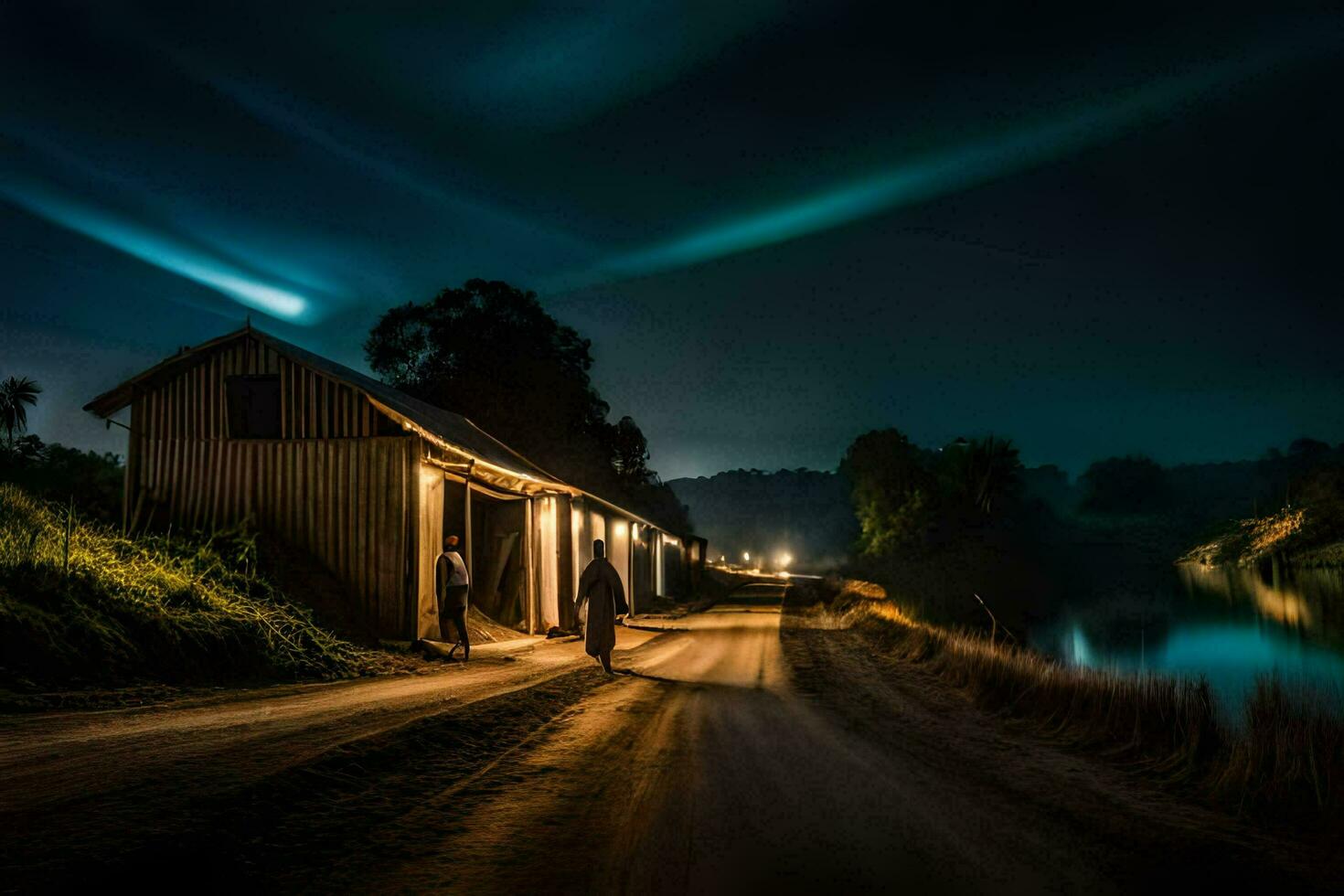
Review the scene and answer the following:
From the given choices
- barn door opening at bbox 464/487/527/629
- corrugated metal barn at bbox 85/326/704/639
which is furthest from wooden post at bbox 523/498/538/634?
corrugated metal barn at bbox 85/326/704/639

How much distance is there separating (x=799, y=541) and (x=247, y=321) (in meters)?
164

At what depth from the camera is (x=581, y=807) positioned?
194 inches

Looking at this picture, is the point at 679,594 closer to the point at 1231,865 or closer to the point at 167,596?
the point at 167,596

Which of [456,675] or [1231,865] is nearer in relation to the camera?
[1231,865]

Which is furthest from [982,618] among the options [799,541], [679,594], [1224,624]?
[799,541]

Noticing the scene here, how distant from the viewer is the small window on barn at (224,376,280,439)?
1553 cm

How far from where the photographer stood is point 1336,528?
189ft

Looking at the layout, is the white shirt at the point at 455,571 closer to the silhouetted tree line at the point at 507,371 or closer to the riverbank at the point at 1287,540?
the silhouetted tree line at the point at 507,371

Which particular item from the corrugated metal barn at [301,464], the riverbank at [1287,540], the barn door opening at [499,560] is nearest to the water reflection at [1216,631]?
the riverbank at [1287,540]

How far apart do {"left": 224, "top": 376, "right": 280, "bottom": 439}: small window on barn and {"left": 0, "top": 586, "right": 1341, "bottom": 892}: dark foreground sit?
8553 millimetres

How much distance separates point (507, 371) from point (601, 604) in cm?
2968

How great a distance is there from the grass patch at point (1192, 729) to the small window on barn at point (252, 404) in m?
13.6

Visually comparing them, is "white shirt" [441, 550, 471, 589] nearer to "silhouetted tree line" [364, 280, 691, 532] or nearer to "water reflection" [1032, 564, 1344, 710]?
"water reflection" [1032, 564, 1344, 710]

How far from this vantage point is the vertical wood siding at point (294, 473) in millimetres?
14734
